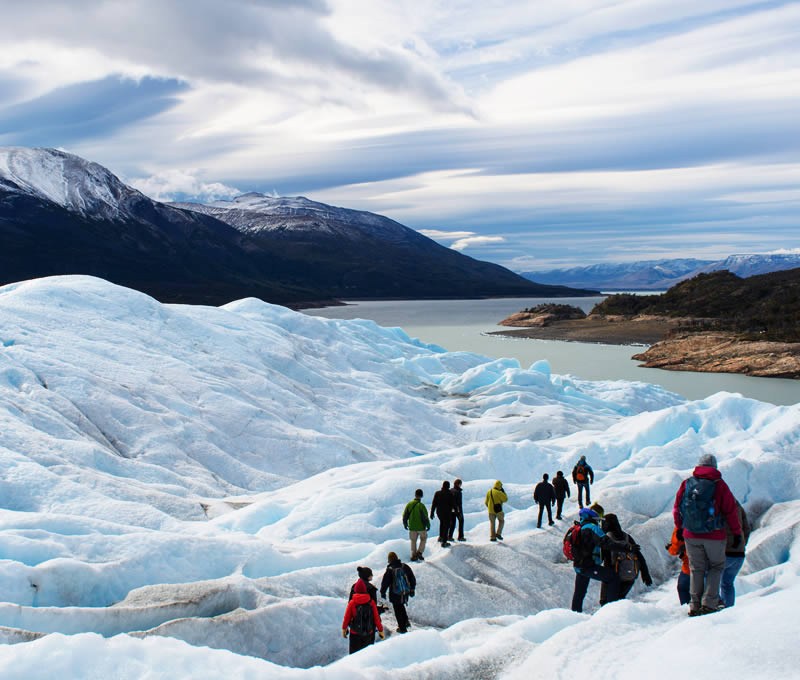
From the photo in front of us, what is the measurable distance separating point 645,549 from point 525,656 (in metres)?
6.64

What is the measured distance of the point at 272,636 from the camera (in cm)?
808

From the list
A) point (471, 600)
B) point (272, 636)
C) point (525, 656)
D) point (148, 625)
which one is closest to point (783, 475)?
point (471, 600)

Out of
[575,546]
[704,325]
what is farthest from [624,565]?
[704,325]

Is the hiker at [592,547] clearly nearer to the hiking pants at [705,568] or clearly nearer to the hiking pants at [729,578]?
the hiking pants at [705,568]

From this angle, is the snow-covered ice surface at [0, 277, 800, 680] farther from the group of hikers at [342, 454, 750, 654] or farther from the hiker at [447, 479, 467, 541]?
the hiker at [447, 479, 467, 541]

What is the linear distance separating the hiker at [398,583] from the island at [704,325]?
144 ft

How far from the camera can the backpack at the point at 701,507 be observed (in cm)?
609

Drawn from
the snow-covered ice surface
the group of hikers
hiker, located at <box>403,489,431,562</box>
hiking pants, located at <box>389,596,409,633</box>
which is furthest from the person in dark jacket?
hiker, located at <box>403,489,431,562</box>

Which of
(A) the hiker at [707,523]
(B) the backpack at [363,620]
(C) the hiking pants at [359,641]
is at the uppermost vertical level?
(A) the hiker at [707,523]

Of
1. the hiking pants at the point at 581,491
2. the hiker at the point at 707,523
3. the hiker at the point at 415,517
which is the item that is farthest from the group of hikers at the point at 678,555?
the hiking pants at the point at 581,491

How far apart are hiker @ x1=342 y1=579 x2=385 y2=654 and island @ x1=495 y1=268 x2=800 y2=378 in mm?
44869

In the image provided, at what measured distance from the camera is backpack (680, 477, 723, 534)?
6090 mm

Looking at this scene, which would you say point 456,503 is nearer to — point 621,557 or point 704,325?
point 621,557

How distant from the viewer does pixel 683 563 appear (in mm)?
6652
